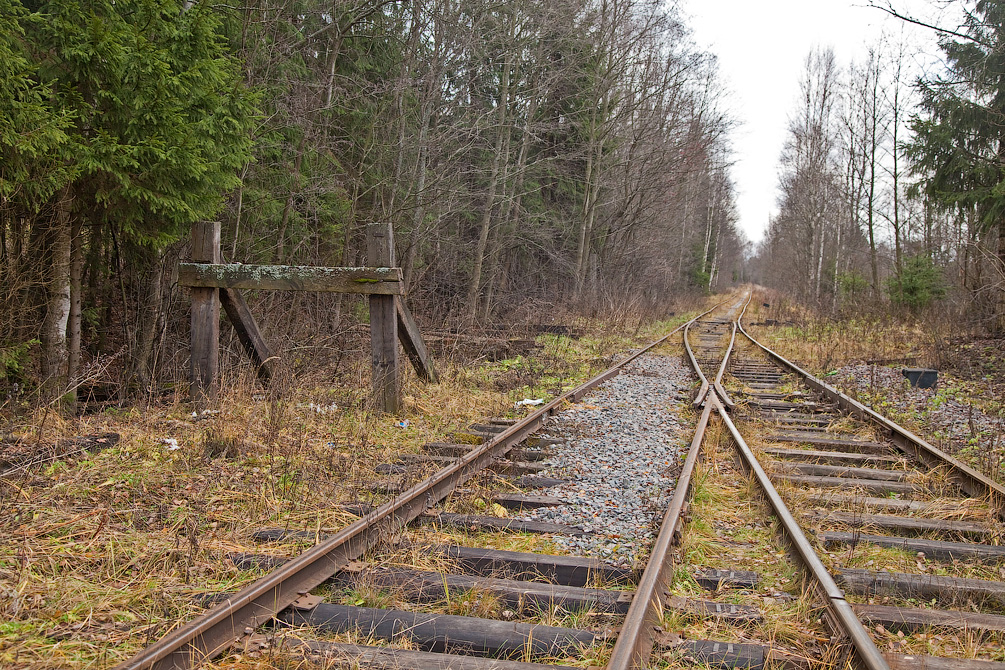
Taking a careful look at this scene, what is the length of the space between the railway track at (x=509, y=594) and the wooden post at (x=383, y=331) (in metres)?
1.91

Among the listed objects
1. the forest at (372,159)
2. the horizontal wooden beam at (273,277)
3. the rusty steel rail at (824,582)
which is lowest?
the rusty steel rail at (824,582)

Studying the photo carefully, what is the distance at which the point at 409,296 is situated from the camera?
1287 cm

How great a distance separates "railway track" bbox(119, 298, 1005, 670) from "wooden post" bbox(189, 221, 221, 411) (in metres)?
2.83

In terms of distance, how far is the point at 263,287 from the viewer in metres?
6.78

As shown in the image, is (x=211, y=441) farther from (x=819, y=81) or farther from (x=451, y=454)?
(x=819, y=81)

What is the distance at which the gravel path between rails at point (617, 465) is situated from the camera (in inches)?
160

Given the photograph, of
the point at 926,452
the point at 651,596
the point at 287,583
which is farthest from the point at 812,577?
the point at 926,452

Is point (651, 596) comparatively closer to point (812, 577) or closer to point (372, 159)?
point (812, 577)

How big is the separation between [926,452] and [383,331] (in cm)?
562

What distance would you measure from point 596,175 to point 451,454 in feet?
57.8

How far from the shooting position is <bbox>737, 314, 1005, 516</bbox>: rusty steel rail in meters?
4.70

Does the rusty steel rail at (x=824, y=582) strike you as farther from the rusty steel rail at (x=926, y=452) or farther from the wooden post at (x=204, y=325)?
the wooden post at (x=204, y=325)

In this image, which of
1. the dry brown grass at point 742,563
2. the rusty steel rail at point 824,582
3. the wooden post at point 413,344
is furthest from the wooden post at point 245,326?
the rusty steel rail at point 824,582

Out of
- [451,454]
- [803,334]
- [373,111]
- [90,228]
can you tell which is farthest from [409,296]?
[803,334]
